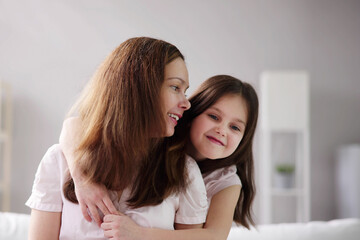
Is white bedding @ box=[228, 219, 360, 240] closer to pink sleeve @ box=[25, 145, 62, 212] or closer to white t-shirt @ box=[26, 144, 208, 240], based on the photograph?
white t-shirt @ box=[26, 144, 208, 240]

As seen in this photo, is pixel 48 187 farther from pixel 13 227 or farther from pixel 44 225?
pixel 13 227

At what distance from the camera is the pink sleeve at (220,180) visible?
1359 mm

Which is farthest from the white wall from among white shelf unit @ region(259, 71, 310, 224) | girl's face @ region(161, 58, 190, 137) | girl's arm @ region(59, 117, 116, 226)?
girl's arm @ region(59, 117, 116, 226)

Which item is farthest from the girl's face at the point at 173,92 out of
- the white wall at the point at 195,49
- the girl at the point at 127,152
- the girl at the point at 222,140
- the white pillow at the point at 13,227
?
the white wall at the point at 195,49

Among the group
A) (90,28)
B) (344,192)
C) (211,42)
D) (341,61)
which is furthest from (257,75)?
(90,28)

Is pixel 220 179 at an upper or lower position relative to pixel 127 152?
lower

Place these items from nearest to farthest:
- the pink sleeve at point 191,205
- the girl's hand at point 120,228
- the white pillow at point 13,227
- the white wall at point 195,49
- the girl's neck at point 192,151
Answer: the girl's hand at point 120,228
the pink sleeve at point 191,205
the girl's neck at point 192,151
the white pillow at point 13,227
the white wall at point 195,49

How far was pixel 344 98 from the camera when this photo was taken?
13.1ft

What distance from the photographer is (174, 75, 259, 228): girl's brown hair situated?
137cm

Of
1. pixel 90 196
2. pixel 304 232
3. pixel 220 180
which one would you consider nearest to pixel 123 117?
pixel 90 196

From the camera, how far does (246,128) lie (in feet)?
4.68

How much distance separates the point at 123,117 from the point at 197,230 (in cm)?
37

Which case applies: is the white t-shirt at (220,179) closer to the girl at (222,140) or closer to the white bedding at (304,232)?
the girl at (222,140)

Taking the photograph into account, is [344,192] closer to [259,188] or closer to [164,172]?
[259,188]
